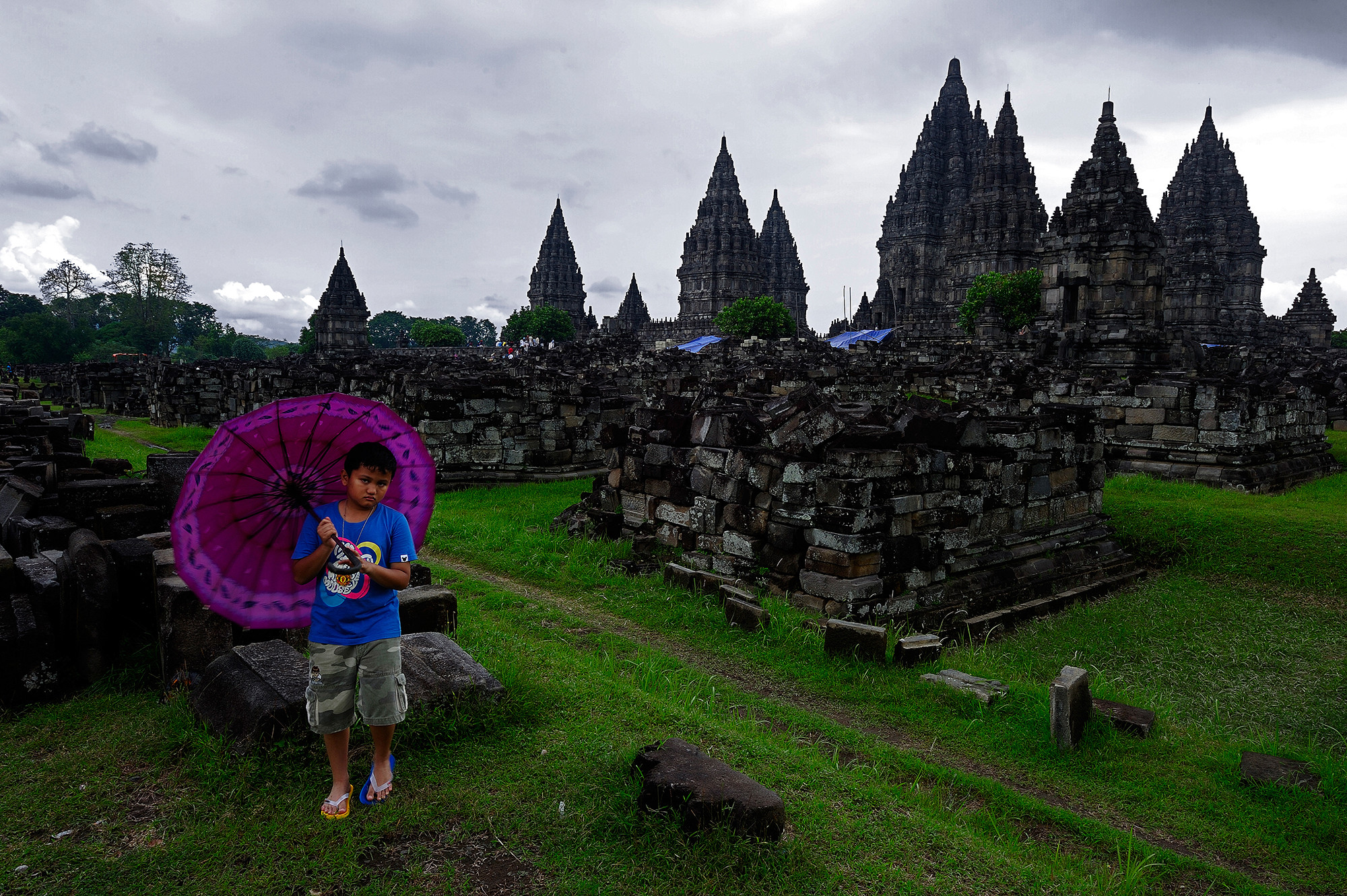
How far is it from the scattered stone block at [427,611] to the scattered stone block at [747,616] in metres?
2.33

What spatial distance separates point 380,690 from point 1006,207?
184ft

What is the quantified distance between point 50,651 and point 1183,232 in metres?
59.0

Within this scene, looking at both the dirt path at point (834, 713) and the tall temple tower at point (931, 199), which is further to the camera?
the tall temple tower at point (931, 199)

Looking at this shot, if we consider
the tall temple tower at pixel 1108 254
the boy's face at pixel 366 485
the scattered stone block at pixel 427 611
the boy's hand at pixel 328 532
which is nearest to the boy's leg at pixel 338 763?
the boy's hand at pixel 328 532

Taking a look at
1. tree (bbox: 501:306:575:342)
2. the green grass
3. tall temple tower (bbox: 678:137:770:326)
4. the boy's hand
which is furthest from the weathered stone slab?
tree (bbox: 501:306:575:342)

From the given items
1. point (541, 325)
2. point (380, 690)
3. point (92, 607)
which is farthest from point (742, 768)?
→ point (541, 325)

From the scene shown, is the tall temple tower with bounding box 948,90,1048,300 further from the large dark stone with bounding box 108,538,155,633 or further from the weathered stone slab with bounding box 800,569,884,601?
the large dark stone with bounding box 108,538,155,633

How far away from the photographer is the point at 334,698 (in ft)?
10.1

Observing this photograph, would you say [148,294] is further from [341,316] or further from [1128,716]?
[1128,716]

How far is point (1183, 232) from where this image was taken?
4931 centimetres

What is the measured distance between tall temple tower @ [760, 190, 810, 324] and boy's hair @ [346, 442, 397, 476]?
88261 mm

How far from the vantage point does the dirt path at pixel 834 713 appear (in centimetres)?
361

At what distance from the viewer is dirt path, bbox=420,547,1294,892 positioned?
3.61m

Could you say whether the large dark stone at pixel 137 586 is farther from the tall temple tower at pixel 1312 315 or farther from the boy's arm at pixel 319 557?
the tall temple tower at pixel 1312 315
